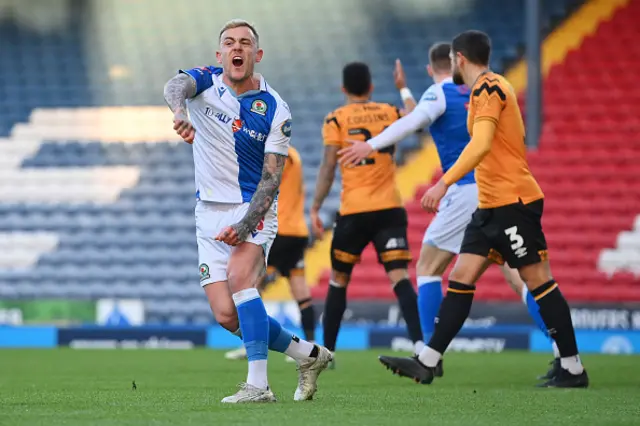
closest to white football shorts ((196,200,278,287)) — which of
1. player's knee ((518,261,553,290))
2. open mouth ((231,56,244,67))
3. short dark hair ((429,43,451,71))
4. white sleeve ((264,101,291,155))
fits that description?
white sleeve ((264,101,291,155))

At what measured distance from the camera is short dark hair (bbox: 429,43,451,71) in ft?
27.8

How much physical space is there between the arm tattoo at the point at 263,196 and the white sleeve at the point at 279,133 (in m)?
0.04

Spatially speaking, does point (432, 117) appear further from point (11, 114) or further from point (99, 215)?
point (11, 114)

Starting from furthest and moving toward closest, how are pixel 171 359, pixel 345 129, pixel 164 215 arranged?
pixel 164 215 < pixel 171 359 < pixel 345 129

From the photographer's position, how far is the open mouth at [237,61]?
594 centimetres

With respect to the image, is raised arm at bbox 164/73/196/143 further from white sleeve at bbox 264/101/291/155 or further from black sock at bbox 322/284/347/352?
black sock at bbox 322/284/347/352

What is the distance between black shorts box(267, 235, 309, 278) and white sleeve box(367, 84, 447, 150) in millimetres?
2815

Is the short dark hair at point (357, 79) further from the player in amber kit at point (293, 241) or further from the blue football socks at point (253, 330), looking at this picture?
the blue football socks at point (253, 330)

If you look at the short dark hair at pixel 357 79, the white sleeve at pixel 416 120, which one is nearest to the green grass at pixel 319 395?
the white sleeve at pixel 416 120

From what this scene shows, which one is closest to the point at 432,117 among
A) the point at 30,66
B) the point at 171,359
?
the point at 171,359

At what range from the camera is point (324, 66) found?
20.1 m

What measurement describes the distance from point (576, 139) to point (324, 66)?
497 centimetres

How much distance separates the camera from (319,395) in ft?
21.3

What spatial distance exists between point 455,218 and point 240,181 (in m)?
2.65
